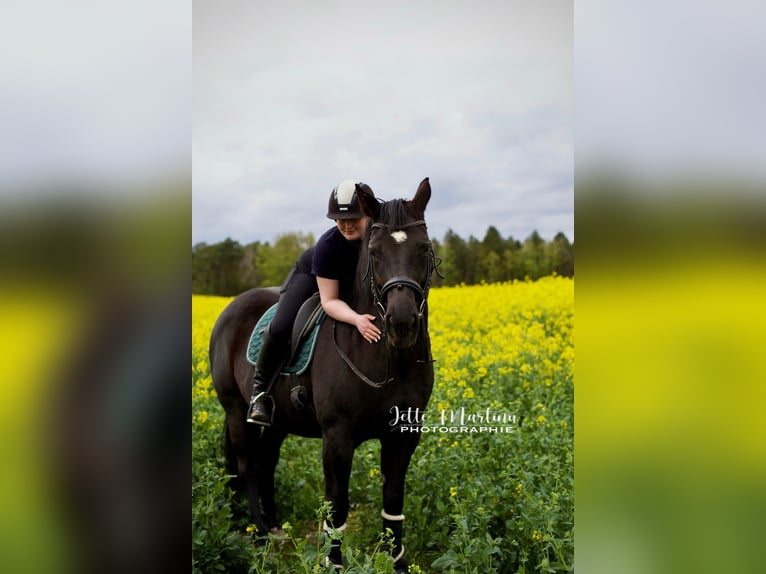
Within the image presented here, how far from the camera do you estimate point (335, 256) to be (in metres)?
3.21

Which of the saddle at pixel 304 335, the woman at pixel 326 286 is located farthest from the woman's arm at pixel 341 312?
the saddle at pixel 304 335

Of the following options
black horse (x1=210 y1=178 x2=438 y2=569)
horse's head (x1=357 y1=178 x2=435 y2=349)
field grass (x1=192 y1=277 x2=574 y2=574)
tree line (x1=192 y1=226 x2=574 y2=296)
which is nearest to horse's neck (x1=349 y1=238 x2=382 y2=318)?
black horse (x1=210 y1=178 x2=438 y2=569)

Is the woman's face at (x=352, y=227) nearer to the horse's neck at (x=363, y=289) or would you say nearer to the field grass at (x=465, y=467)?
the horse's neck at (x=363, y=289)

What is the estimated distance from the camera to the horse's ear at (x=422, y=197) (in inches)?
110

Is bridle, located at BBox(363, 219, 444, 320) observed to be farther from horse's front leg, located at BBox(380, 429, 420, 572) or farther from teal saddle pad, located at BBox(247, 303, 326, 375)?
horse's front leg, located at BBox(380, 429, 420, 572)

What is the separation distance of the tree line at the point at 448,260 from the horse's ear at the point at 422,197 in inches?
27.2

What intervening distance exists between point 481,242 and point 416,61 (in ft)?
4.80

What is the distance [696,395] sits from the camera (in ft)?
6.83

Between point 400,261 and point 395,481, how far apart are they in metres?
1.31

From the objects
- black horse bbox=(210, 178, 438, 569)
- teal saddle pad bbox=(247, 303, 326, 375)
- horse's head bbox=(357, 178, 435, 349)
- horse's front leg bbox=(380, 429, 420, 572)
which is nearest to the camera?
horse's head bbox=(357, 178, 435, 349)

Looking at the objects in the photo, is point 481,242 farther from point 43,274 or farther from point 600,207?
point 43,274

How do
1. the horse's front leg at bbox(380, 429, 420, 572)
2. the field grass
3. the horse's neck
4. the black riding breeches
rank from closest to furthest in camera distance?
the field grass
the horse's neck
the horse's front leg at bbox(380, 429, 420, 572)
the black riding breeches

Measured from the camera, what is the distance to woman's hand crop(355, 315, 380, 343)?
9.88ft

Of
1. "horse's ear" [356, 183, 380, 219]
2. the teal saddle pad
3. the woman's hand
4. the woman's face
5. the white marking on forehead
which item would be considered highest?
"horse's ear" [356, 183, 380, 219]
